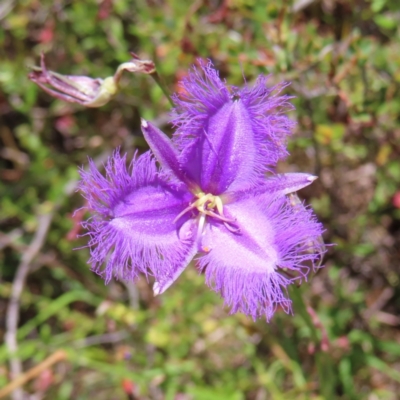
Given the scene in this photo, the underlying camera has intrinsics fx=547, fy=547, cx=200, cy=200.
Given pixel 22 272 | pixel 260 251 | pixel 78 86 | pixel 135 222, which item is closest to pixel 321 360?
pixel 260 251

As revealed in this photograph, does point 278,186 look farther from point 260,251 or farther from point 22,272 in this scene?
point 22,272

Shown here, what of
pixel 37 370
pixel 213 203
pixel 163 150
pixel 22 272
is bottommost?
pixel 37 370

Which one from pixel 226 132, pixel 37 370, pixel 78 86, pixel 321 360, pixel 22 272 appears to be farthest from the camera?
pixel 22 272

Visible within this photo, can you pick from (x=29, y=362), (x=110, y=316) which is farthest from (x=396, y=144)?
(x=29, y=362)

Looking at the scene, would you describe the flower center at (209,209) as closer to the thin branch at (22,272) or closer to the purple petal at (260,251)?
the purple petal at (260,251)

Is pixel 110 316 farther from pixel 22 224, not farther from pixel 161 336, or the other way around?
pixel 22 224

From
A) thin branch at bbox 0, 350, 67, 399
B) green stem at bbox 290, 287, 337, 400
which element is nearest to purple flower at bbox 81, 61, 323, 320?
green stem at bbox 290, 287, 337, 400

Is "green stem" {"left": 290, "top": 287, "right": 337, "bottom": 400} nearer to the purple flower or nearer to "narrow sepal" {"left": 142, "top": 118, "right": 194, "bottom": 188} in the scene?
the purple flower
